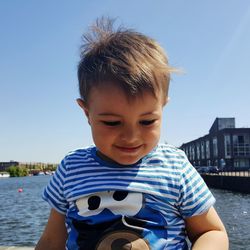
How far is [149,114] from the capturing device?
1599 millimetres

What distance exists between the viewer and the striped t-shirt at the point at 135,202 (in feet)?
5.37

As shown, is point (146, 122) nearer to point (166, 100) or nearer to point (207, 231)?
point (166, 100)

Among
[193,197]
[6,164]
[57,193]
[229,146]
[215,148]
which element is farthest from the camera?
[6,164]

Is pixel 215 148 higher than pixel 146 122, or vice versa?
pixel 215 148

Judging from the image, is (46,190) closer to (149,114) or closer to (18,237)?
(149,114)

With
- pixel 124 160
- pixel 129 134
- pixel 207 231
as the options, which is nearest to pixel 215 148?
pixel 207 231

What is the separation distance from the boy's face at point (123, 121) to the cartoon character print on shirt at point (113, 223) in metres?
0.18

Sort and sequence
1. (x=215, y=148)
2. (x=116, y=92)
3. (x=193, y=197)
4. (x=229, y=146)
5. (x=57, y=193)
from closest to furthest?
(x=116, y=92) → (x=193, y=197) → (x=57, y=193) → (x=229, y=146) → (x=215, y=148)

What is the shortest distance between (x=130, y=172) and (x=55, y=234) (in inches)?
20.8

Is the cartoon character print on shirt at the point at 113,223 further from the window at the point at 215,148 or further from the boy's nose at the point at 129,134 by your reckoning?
the window at the point at 215,148

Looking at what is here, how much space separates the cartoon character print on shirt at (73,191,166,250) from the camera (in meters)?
1.61

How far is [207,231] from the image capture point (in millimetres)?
1723

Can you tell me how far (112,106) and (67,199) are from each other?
53 cm

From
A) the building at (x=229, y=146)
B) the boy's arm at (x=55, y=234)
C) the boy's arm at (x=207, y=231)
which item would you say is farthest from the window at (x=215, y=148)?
the boy's arm at (x=207, y=231)
